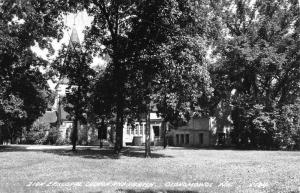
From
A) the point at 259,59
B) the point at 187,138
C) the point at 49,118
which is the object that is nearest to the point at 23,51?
the point at 259,59

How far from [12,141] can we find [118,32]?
48.9 meters

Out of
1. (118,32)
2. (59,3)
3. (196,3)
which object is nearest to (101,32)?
(118,32)

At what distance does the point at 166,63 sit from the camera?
1085 inches

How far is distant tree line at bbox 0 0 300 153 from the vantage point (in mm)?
28953

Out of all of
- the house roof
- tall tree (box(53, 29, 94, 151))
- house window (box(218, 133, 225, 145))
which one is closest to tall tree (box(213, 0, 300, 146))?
house window (box(218, 133, 225, 145))

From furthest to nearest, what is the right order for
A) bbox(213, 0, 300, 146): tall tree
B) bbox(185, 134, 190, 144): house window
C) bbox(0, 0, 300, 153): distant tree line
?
bbox(185, 134, 190, 144): house window
bbox(213, 0, 300, 146): tall tree
bbox(0, 0, 300, 153): distant tree line

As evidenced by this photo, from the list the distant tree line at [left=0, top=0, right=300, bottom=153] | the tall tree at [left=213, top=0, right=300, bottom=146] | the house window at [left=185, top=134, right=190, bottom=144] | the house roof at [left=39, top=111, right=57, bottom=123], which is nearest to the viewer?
the distant tree line at [left=0, top=0, right=300, bottom=153]

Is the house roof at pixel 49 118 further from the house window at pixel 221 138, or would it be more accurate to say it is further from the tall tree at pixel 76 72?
the tall tree at pixel 76 72

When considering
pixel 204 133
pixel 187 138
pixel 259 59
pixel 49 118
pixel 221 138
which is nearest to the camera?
pixel 259 59

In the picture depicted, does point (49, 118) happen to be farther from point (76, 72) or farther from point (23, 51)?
point (76, 72)

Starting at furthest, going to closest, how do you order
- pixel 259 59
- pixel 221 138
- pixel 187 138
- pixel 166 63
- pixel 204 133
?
pixel 187 138 < pixel 204 133 < pixel 221 138 < pixel 259 59 < pixel 166 63

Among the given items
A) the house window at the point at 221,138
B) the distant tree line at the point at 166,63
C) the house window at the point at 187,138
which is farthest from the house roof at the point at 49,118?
the house window at the point at 221,138

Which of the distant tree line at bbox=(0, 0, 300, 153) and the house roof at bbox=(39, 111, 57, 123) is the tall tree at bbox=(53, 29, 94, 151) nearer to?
the distant tree line at bbox=(0, 0, 300, 153)

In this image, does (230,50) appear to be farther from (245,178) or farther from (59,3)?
(245,178)
